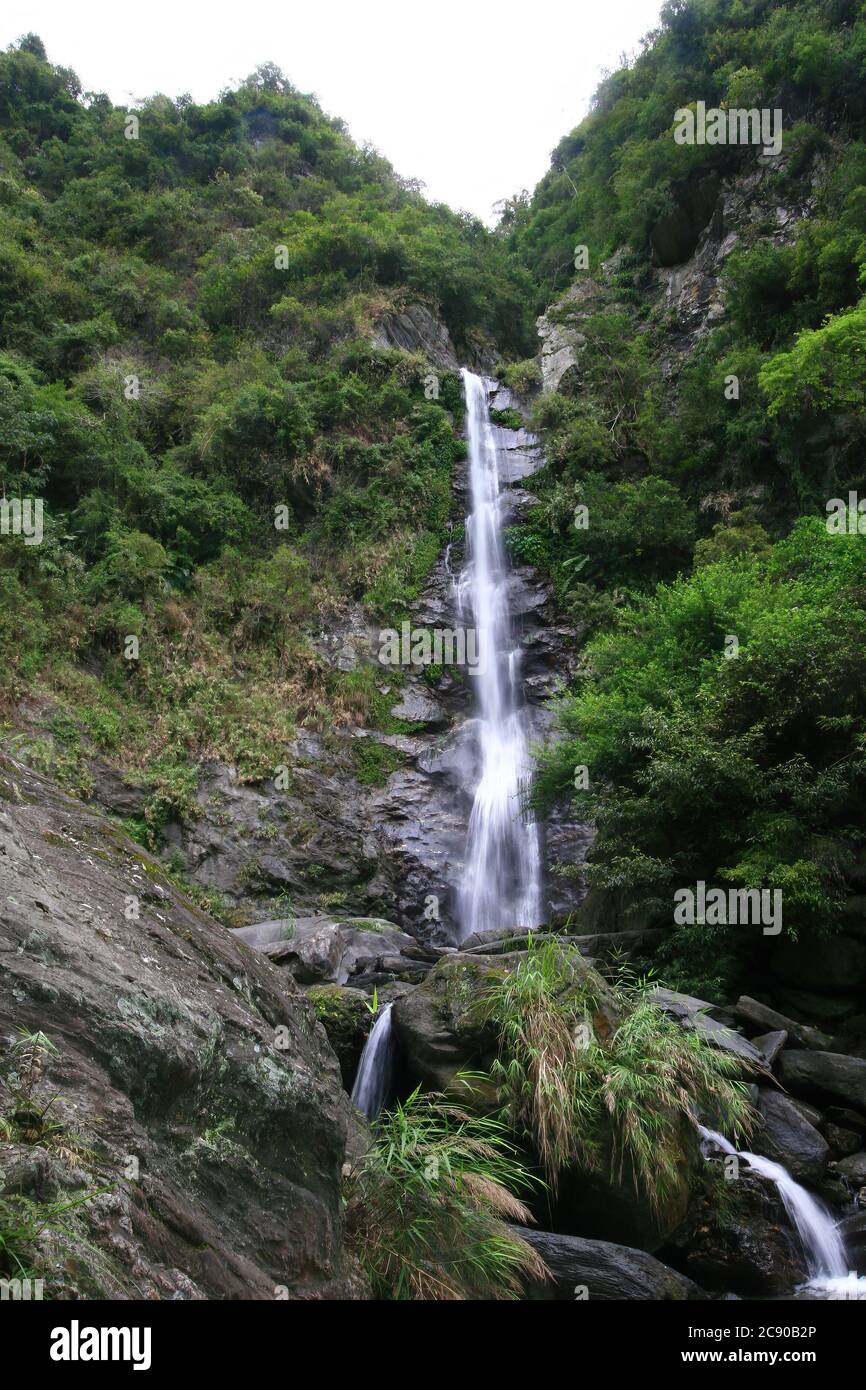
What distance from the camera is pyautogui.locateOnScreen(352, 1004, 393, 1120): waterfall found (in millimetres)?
7301

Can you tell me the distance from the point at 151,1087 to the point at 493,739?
598 inches

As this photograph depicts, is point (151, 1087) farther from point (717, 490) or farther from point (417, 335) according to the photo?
point (417, 335)

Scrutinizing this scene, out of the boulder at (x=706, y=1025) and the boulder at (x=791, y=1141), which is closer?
the boulder at (x=791, y=1141)

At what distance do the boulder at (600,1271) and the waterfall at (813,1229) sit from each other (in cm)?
111

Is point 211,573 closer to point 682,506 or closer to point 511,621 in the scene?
point 511,621

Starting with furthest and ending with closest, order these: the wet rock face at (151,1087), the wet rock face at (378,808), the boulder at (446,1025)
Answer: the wet rock face at (378,808) < the boulder at (446,1025) < the wet rock face at (151,1087)

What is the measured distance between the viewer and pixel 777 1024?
8.55 meters

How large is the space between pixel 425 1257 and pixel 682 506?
17.0 m

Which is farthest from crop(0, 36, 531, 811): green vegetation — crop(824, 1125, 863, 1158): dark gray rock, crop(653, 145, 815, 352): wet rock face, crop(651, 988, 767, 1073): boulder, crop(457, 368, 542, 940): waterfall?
crop(824, 1125, 863, 1158): dark gray rock

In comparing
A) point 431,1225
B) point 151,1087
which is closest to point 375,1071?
point 431,1225

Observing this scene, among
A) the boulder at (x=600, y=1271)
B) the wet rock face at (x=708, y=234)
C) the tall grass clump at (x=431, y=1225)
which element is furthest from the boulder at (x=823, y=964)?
the wet rock face at (x=708, y=234)

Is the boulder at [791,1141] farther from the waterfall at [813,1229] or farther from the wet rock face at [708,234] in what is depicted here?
the wet rock face at [708,234]

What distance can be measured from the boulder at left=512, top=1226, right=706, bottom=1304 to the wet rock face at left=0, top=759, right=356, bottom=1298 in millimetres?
1889

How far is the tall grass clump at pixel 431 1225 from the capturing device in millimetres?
4047
